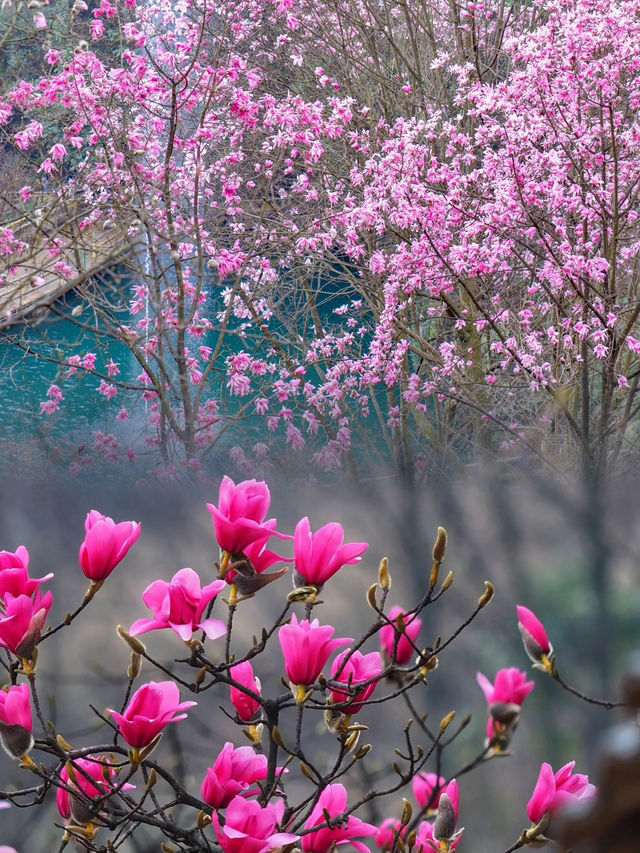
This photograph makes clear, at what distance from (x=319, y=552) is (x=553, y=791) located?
0.83 feet

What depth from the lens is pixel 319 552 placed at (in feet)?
2.00

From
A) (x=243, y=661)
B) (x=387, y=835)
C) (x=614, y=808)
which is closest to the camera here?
(x=614, y=808)

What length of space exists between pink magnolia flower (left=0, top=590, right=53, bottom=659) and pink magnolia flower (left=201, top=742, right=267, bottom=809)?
16cm

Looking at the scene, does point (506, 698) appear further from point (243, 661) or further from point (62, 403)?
point (62, 403)

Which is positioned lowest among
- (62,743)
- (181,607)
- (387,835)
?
(387,835)

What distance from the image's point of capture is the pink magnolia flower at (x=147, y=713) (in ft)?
1.85

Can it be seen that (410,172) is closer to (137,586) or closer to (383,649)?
(137,586)

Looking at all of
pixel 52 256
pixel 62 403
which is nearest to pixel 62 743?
pixel 52 256

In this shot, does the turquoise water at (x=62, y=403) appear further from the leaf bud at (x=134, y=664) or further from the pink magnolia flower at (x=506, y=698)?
the pink magnolia flower at (x=506, y=698)

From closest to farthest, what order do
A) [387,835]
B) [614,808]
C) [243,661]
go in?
1. [614,808]
2. [243,661]
3. [387,835]

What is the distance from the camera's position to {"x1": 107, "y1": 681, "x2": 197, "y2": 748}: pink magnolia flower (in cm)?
56

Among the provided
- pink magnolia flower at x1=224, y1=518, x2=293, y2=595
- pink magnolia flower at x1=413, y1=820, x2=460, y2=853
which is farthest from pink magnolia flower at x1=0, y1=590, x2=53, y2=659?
pink magnolia flower at x1=413, y1=820, x2=460, y2=853

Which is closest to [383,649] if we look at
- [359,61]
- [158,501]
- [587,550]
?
[587,550]

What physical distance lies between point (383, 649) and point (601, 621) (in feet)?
2.21
